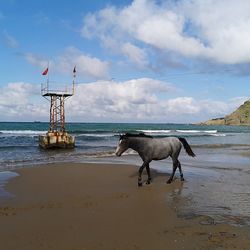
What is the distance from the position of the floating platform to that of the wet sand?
61.1 ft

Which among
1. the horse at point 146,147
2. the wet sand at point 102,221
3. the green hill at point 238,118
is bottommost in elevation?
the wet sand at point 102,221

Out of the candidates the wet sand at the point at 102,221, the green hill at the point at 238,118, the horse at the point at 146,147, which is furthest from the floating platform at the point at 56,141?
the green hill at the point at 238,118

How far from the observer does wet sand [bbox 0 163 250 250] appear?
5.77m

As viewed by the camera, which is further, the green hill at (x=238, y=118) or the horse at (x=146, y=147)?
the green hill at (x=238, y=118)

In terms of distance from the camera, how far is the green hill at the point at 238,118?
593 ft

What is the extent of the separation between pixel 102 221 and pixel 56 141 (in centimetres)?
2375

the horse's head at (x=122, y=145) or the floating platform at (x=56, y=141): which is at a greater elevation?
the horse's head at (x=122, y=145)

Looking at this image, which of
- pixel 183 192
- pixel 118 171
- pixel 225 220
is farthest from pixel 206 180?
pixel 225 220

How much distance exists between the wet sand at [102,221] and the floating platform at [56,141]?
18625 millimetres

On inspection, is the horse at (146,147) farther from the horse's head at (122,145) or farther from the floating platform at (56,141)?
the floating platform at (56,141)

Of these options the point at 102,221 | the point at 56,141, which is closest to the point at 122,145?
the point at 102,221

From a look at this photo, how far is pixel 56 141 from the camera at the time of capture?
3014 cm

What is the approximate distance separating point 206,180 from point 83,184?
427 cm

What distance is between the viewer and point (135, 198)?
30.7 ft
